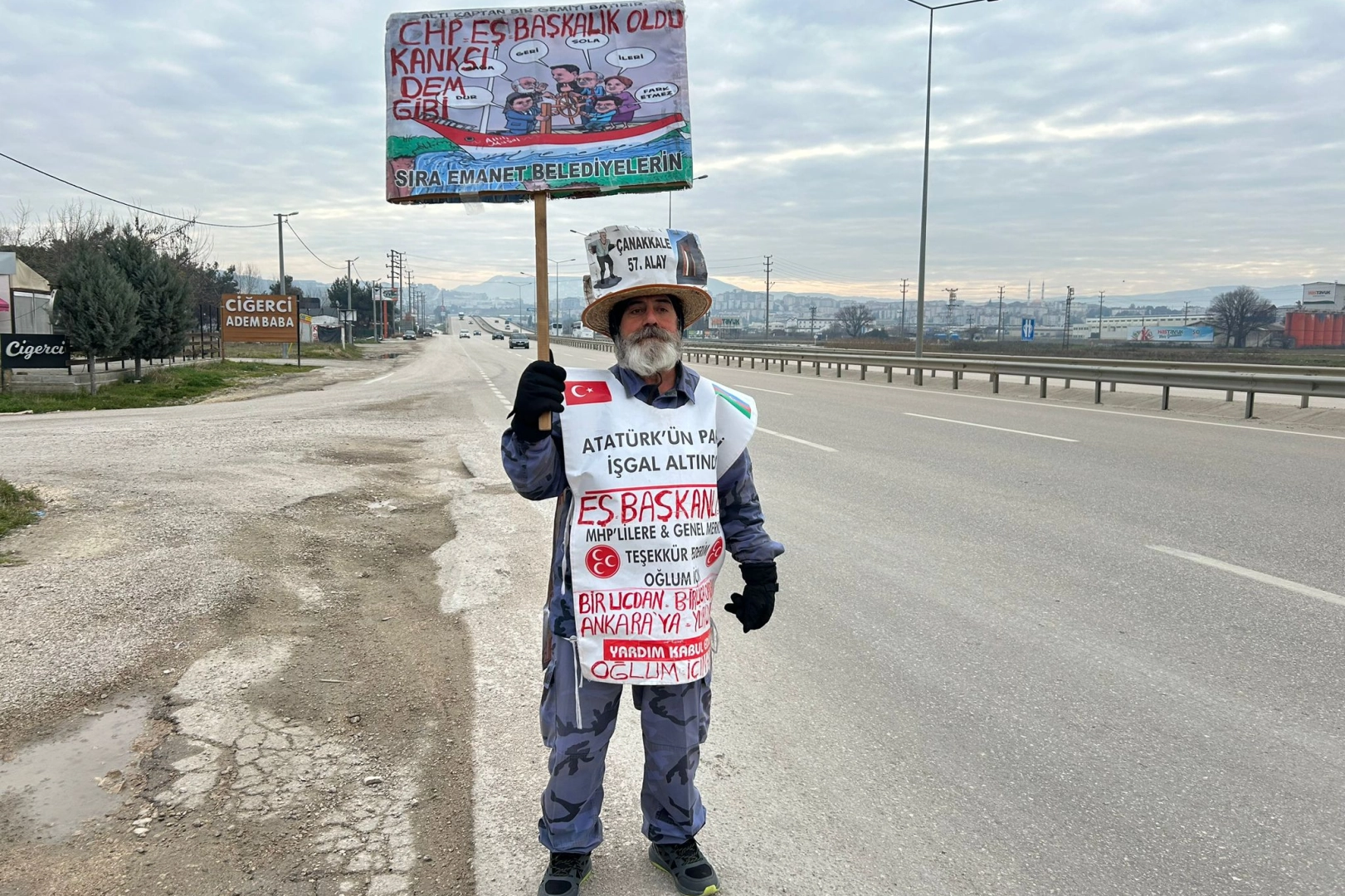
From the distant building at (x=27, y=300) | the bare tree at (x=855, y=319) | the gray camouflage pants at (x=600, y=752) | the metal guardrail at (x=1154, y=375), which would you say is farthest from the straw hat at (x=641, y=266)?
the bare tree at (x=855, y=319)

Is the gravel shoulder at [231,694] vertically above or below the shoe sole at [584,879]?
above

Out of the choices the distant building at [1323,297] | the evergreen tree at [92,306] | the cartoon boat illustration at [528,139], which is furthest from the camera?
the distant building at [1323,297]

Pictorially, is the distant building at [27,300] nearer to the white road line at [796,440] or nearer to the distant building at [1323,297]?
the white road line at [796,440]

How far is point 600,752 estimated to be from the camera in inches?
105

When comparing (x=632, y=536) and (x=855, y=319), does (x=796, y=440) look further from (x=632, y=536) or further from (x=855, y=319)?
(x=855, y=319)

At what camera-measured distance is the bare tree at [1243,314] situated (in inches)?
1714

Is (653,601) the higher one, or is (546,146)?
(546,146)

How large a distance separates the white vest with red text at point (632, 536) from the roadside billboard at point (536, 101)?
3.73 feet

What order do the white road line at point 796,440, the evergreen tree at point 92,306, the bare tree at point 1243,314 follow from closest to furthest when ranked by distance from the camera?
the white road line at point 796,440 → the evergreen tree at point 92,306 → the bare tree at point 1243,314

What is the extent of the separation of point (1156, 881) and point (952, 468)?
7.26m

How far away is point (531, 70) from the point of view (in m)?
3.45

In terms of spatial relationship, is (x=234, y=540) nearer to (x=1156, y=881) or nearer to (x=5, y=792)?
(x=5, y=792)

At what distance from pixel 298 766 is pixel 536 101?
257cm

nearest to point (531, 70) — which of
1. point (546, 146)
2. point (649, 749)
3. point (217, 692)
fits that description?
point (546, 146)
